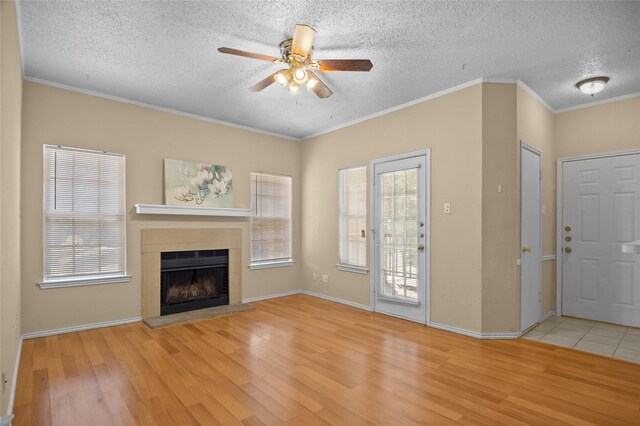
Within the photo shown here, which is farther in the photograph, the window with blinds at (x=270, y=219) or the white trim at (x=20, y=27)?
the window with blinds at (x=270, y=219)

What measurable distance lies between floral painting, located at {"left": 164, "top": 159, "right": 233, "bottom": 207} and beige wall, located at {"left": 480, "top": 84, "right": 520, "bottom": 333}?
3.56m

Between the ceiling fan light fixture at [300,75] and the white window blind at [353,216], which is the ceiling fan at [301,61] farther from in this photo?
the white window blind at [353,216]

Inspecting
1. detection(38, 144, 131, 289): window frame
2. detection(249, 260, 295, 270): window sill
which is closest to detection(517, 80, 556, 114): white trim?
detection(249, 260, 295, 270): window sill

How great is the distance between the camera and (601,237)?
4.36 meters

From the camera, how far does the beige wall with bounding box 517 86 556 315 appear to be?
13.4 feet

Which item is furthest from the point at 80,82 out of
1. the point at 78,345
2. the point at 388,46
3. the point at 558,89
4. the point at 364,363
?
the point at 558,89

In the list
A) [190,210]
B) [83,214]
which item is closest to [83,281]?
[83,214]

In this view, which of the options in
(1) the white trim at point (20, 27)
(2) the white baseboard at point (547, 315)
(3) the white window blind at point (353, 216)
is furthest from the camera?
(3) the white window blind at point (353, 216)

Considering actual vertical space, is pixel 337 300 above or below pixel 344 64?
below

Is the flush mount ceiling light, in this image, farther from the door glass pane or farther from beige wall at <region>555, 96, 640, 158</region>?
the door glass pane

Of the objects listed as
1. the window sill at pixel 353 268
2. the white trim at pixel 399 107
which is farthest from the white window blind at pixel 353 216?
the white trim at pixel 399 107

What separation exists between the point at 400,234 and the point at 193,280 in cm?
303

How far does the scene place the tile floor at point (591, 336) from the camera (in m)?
3.41

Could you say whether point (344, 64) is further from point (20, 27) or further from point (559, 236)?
point (559, 236)
